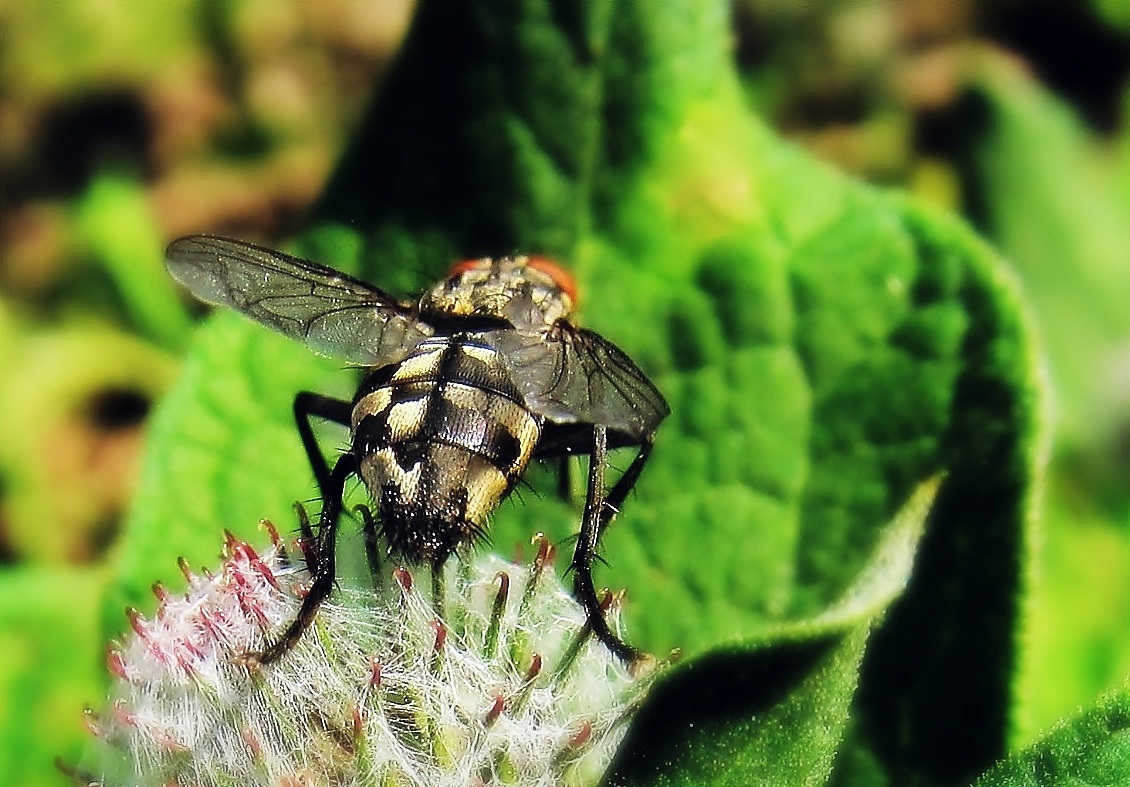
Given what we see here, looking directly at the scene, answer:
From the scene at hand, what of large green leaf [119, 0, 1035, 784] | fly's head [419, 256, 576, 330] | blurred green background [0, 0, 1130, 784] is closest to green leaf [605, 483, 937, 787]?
fly's head [419, 256, 576, 330]

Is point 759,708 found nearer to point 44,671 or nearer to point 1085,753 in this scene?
point 1085,753

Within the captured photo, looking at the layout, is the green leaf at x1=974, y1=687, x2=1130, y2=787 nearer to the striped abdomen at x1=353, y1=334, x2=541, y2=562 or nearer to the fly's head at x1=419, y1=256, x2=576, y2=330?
the striped abdomen at x1=353, y1=334, x2=541, y2=562

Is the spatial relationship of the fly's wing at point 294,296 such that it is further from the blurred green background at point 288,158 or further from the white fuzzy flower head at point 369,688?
the blurred green background at point 288,158

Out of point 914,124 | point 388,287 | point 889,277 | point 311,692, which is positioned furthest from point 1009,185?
point 311,692

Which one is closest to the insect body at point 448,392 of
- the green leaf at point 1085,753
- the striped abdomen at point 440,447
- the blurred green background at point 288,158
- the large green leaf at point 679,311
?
the striped abdomen at point 440,447

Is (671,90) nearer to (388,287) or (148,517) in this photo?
(388,287)

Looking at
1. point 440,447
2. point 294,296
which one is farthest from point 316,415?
point 440,447
